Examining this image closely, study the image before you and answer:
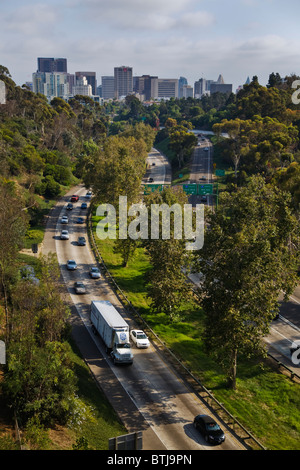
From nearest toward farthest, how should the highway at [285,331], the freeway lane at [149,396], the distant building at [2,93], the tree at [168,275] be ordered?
1. the freeway lane at [149,396]
2. the highway at [285,331]
3. the tree at [168,275]
4. the distant building at [2,93]

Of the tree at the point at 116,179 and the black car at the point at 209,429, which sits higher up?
the tree at the point at 116,179

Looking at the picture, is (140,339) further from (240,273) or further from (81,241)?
(81,241)

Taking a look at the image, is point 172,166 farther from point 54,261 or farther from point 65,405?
point 65,405

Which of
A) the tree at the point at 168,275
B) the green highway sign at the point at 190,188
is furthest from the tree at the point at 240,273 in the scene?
the green highway sign at the point at 190,188

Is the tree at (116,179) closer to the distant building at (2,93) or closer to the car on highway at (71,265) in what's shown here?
the car on highway at (71,265)

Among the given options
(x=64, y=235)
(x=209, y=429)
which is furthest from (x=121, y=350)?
(x=64, y=235)

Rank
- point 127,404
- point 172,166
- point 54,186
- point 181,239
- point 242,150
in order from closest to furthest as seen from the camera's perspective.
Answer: point 127,404, point 181,239, point 54,186, point 242,150, point 172,166

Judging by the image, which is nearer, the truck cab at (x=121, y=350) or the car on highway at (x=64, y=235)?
the truck cab at (x=121, y=350)
